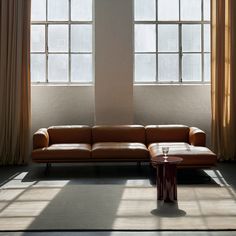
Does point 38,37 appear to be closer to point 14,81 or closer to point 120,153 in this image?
point 14,81

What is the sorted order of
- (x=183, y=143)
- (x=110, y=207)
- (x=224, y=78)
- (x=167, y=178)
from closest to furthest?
(x=110, y=207) < (x=167, y=178) < (x=183, y=143) < (x=224, y=78)

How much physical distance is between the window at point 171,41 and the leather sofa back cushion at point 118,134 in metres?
1.26

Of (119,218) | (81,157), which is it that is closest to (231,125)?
(81,157)

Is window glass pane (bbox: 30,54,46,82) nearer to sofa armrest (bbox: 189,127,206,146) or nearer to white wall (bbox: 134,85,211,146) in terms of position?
white wall (bbox: 134,85,211,146)

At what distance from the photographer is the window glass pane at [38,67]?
29.2 feet

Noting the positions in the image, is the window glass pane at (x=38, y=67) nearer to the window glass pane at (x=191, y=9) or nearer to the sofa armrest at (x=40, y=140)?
the sofa armrest at (x=40, y=140)

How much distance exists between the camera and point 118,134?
8062mm

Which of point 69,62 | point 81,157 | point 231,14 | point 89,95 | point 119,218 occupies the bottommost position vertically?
point 119,218

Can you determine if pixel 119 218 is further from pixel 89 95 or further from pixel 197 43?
pixel 197 43

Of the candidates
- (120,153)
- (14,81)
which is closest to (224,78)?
(120,153)

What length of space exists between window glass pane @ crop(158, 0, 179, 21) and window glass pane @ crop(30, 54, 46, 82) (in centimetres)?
236

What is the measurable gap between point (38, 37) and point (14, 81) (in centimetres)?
113

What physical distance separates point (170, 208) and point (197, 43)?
14.9 feet

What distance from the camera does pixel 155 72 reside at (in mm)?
8953
